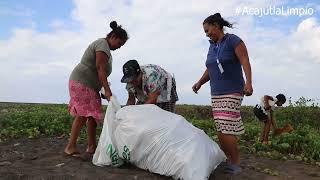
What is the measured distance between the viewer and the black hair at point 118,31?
4676 mm

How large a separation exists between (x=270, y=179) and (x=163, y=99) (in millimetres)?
1273

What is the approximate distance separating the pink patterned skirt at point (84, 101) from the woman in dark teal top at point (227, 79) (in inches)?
44.3

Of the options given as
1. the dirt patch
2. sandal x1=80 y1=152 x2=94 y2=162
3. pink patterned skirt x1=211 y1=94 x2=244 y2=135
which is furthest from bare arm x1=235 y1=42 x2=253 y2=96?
sandal x1=80 y1=152 x2=94 y2=162

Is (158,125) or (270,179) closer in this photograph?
(158,125)

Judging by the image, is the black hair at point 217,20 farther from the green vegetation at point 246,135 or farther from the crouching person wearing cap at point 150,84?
the green vegetation at point 246,135

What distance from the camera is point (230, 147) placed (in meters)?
4.63

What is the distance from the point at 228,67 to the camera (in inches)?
180

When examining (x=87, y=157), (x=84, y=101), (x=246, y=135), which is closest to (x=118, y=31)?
(x=84, y=101)

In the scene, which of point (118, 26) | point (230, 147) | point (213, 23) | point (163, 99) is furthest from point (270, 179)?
point (118, 26)

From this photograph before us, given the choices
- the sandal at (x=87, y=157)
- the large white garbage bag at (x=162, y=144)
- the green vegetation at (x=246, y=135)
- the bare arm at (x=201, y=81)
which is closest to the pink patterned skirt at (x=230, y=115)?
the large white garbage bag at (x=162, y=144)

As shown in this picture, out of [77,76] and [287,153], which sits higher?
[77,76]

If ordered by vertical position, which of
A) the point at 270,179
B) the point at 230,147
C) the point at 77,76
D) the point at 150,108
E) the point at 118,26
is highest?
the point at 118,26

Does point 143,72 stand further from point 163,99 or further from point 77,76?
point 77,76

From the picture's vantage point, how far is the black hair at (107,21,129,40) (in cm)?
468
